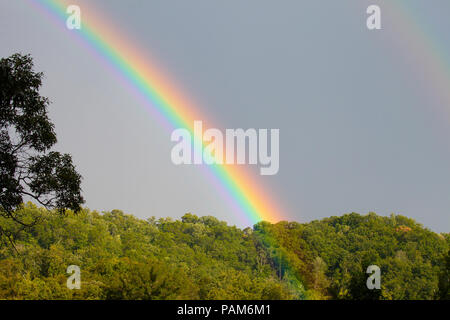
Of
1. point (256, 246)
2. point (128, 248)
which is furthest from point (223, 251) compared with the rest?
point (128, 248)

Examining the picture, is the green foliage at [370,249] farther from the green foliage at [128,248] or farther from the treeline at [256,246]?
the green foliage at [128,248]

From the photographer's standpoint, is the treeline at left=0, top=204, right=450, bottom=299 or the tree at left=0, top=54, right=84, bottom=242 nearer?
the tree at left=0, top=54, right=84, bottom=242

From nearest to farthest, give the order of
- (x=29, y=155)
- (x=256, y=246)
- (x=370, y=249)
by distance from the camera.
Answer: (x=29, y=155) < (x=370, y=249) < (x=256, y=246)

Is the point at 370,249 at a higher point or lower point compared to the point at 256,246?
lower

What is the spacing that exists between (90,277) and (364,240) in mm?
84832

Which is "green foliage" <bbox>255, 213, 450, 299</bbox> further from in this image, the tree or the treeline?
the tree

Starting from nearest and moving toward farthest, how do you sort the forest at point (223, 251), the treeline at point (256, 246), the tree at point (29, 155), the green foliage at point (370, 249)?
1. the tree at point (29, 155)
2. the forest at point (223, 251)
3. the treeline at point (256, 246)
4. the green foliage at point (370, 249)

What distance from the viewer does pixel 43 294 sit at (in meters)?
44.7

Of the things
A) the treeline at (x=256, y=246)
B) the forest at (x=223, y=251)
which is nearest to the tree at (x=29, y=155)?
the forest at (x=223, y=251)

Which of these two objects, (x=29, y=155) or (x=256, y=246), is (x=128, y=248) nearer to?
(x=256, y=246)

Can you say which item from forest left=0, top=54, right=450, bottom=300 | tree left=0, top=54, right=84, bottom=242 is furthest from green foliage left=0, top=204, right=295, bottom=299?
tree left=0, top=54, right=84, bottom=242

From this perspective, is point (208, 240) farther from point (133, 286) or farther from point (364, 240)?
point (133, 286)
